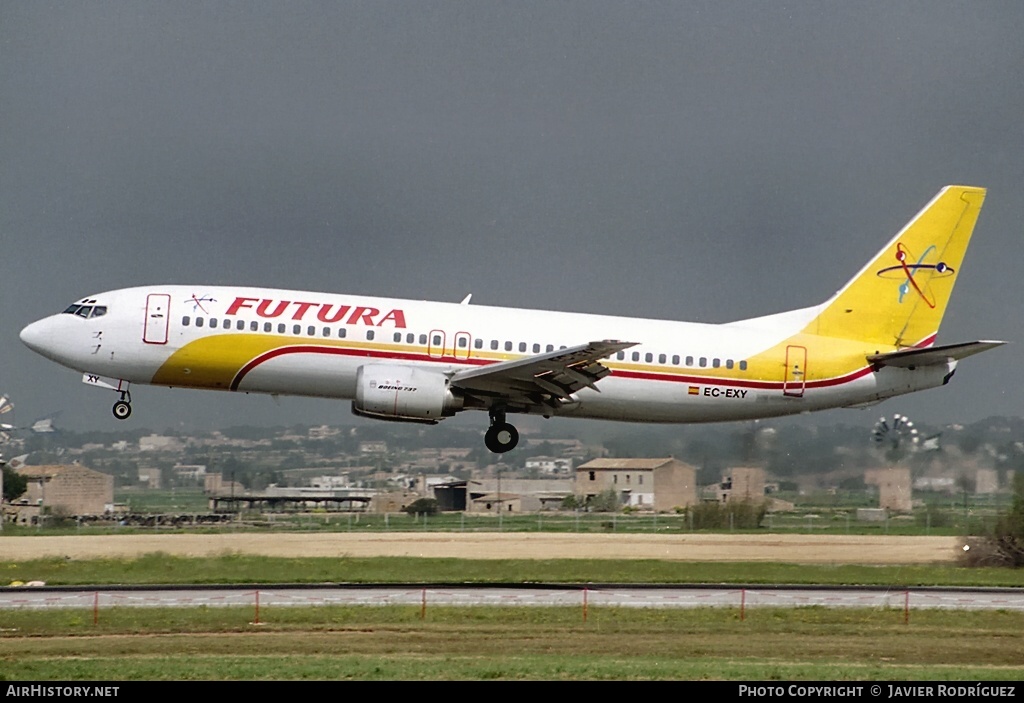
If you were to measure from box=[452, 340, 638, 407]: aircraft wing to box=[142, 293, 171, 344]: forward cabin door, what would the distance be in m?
7.27

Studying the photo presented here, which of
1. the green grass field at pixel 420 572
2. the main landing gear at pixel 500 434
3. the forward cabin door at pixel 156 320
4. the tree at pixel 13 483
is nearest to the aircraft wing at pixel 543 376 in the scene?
the main landing gear at pixel 500 434

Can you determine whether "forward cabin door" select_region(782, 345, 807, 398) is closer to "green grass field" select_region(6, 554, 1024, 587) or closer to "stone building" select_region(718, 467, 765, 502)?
"green grass field" select_region(6, 554, 1024, 587)

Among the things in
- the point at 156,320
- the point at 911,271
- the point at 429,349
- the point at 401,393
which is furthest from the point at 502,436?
the point at 911,271

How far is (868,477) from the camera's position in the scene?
1670 inches

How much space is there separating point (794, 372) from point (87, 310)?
18.2 meters

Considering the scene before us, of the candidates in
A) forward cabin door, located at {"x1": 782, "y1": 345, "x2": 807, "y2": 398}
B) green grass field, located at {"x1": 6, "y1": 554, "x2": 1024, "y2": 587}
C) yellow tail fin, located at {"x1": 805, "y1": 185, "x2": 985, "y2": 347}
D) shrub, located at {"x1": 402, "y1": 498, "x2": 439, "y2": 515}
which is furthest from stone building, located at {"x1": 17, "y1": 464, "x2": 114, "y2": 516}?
yellow tail fin, located at {"x1": 805, "y1": 185, "x2": 985, "y2": 347}

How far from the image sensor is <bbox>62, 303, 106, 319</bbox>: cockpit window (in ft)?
115

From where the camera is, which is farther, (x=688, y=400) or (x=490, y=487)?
(x=490, y=487)

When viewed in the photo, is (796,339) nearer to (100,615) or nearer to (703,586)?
(703,586)

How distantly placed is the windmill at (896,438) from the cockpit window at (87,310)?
22954 mm

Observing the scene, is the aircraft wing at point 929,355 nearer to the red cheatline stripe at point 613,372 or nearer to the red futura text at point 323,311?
the red cheatline stripe at point 613,372

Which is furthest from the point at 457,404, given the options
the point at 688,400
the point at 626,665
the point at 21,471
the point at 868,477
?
the point at 21,471

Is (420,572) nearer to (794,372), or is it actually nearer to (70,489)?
(794,372)
